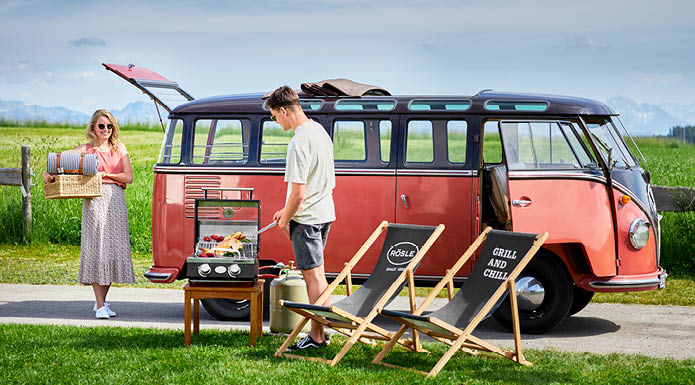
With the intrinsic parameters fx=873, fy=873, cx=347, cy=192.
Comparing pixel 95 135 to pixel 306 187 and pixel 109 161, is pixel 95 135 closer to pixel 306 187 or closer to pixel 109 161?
pixel 109 161

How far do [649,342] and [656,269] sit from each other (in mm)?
768

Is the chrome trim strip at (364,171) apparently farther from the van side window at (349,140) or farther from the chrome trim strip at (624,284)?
the chrome trim strip at (624,284)

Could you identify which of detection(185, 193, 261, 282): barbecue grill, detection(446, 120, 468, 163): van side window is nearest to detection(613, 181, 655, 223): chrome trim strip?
detection(446, 120, 468, 163): van side window

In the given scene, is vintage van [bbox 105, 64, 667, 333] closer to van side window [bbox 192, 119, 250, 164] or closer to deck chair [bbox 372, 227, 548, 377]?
van side window [bbox 192, 119, 250, 164]

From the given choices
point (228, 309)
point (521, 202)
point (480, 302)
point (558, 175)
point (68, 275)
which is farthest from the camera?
point (68, 275)

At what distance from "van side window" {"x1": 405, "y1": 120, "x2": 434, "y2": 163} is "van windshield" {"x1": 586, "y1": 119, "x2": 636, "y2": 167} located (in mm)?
1556

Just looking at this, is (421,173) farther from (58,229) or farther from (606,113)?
(58,229)

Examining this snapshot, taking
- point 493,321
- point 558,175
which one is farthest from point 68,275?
point 558,175

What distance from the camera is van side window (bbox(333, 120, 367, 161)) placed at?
29.7 feet

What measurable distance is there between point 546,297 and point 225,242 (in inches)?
124

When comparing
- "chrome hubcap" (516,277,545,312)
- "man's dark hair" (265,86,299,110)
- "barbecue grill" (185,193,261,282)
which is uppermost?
"man's dark hair" (265,86,299,110)

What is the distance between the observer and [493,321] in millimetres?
9258

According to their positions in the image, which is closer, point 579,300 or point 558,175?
point 558,175

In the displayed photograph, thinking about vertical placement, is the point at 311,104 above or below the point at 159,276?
above
